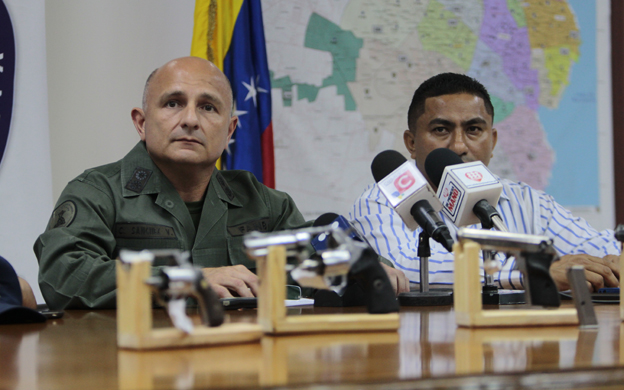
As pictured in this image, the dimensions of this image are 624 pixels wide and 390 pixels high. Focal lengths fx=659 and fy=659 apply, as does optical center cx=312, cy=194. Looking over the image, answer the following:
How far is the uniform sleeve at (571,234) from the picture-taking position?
7.06 ft

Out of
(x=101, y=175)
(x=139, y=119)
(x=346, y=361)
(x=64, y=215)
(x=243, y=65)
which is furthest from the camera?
(x=243, y=65)

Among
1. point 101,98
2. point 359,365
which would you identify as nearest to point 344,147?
point 101,98

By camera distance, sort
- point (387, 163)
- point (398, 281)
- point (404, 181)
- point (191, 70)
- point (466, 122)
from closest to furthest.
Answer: point (404, 181), point (387, 163), point (398, 281), point (191, 70), point (466, 122)

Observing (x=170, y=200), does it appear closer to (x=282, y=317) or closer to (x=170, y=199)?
(x=170, y=199)

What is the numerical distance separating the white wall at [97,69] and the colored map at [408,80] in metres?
0.50

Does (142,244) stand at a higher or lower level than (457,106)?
lower

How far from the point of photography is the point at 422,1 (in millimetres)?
3066

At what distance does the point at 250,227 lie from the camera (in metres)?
1.87

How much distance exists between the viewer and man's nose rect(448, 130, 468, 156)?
2166mm

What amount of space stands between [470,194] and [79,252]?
0.87 m

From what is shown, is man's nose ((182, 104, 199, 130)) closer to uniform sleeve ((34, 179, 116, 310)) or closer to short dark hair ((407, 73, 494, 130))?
uniform sleeve ((34, 179, 116, 310))


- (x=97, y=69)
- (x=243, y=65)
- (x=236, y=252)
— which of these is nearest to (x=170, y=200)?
(x=236, y=252)

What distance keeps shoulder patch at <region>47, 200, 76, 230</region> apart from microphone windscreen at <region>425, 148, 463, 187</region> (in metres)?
0.85

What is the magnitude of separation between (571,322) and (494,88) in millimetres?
2469
